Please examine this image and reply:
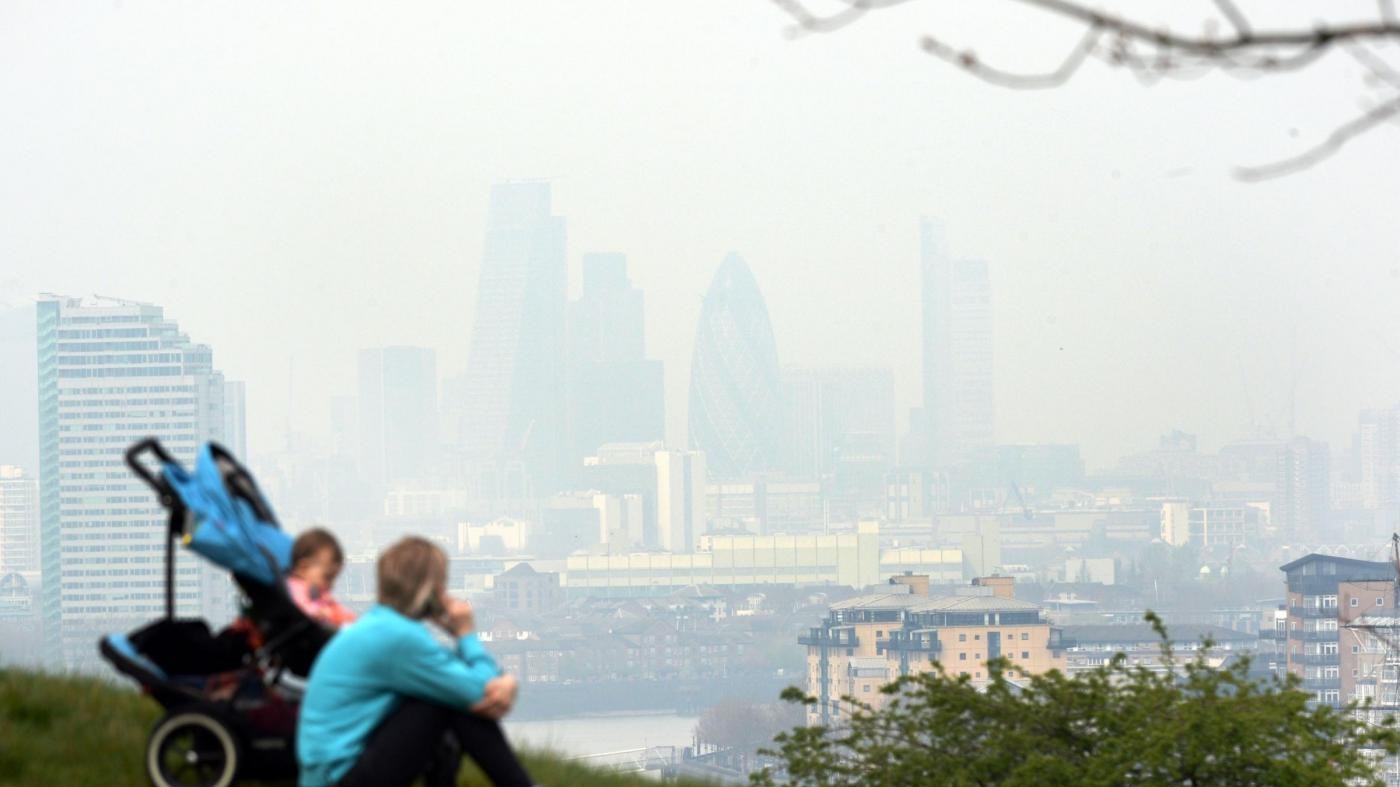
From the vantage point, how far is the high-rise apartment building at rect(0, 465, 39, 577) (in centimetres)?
16912

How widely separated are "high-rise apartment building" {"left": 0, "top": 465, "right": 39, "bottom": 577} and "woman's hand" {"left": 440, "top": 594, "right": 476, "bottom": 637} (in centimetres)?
17426

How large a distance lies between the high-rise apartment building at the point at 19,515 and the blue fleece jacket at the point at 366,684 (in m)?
174

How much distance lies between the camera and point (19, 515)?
17100 centimetres

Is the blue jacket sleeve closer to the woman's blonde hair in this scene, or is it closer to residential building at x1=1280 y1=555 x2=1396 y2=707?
the woman's blonde hair

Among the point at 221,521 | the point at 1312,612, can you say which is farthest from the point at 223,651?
the point at 1312,612

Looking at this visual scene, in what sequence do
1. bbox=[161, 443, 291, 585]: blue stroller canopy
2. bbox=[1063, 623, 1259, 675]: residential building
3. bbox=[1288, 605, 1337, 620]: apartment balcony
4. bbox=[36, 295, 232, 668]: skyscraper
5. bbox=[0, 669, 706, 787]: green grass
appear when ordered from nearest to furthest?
bbox=[161, 443, 291, 585]: blue stroller canopy → bbox=[0, 669, 706, 787]: green grass → bbox=[1288, 605, 1337, 620]: apartment balcony → bbox=[1063, 623, 1259, 675]: residential building → bbox=[36, 295, 232, 668]: skyscraper

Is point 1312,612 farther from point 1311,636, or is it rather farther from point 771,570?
point 771,570

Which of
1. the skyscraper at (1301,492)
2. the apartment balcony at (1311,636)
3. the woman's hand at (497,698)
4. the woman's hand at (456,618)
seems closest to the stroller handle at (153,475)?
the woman's hand at (456,618)

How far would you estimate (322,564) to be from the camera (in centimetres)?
502

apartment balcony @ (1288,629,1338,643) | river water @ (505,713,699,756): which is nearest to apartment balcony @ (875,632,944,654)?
river water @ (505,713,699,756)

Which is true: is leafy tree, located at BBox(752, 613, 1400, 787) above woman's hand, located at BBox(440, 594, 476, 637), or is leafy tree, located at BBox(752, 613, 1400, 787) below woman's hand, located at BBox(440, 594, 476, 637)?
below

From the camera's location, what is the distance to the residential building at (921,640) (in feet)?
279

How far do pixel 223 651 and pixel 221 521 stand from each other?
1.47 ft

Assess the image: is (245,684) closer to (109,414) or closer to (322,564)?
(322,564)
